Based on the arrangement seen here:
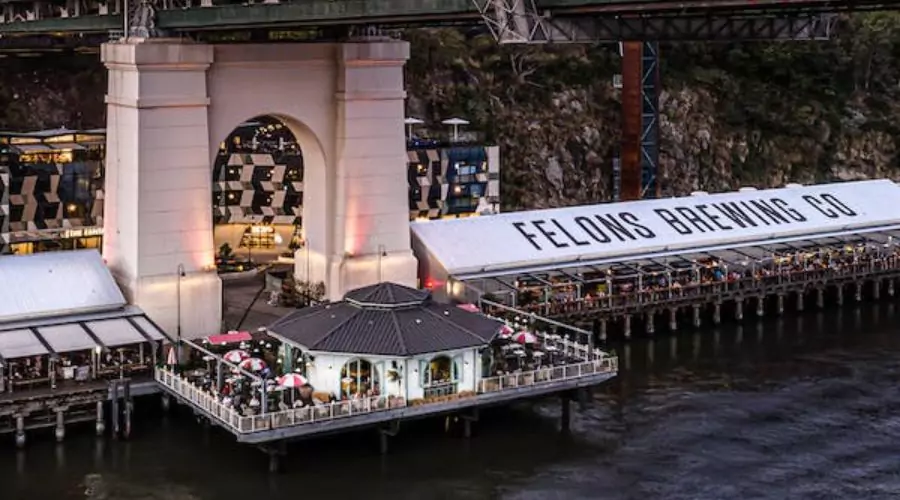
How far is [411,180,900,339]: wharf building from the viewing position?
7288cm

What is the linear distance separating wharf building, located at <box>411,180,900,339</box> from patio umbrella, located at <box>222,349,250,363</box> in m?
15.8

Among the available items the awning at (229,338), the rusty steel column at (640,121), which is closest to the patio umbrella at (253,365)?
the awning at (229,338)

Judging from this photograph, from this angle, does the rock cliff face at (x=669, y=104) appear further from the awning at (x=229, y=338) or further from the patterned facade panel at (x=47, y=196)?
the awning at (x=229, y=338)

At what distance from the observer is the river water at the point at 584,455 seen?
4984cm

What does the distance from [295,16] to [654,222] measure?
2873 centimetres

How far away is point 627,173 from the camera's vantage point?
4154 inches

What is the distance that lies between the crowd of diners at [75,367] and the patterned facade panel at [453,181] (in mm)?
35560

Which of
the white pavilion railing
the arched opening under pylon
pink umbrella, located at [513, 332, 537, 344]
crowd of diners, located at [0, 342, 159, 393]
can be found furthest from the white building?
the arched opening under pylon

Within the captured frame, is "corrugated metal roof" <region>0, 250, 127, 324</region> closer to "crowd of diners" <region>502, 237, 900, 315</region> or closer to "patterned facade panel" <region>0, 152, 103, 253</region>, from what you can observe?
"patterned facade panel" <region>0, 152, 103, 253</region>

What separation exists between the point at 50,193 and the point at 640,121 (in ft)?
140

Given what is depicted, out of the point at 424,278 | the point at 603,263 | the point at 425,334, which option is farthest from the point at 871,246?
the point at 425,334

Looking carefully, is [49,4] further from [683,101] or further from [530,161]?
[683,101]

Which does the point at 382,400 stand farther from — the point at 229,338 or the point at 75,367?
the point at 75,367

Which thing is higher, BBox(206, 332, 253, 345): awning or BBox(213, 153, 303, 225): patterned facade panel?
BBox(213, 153, 303, 225): patterned facade panel
